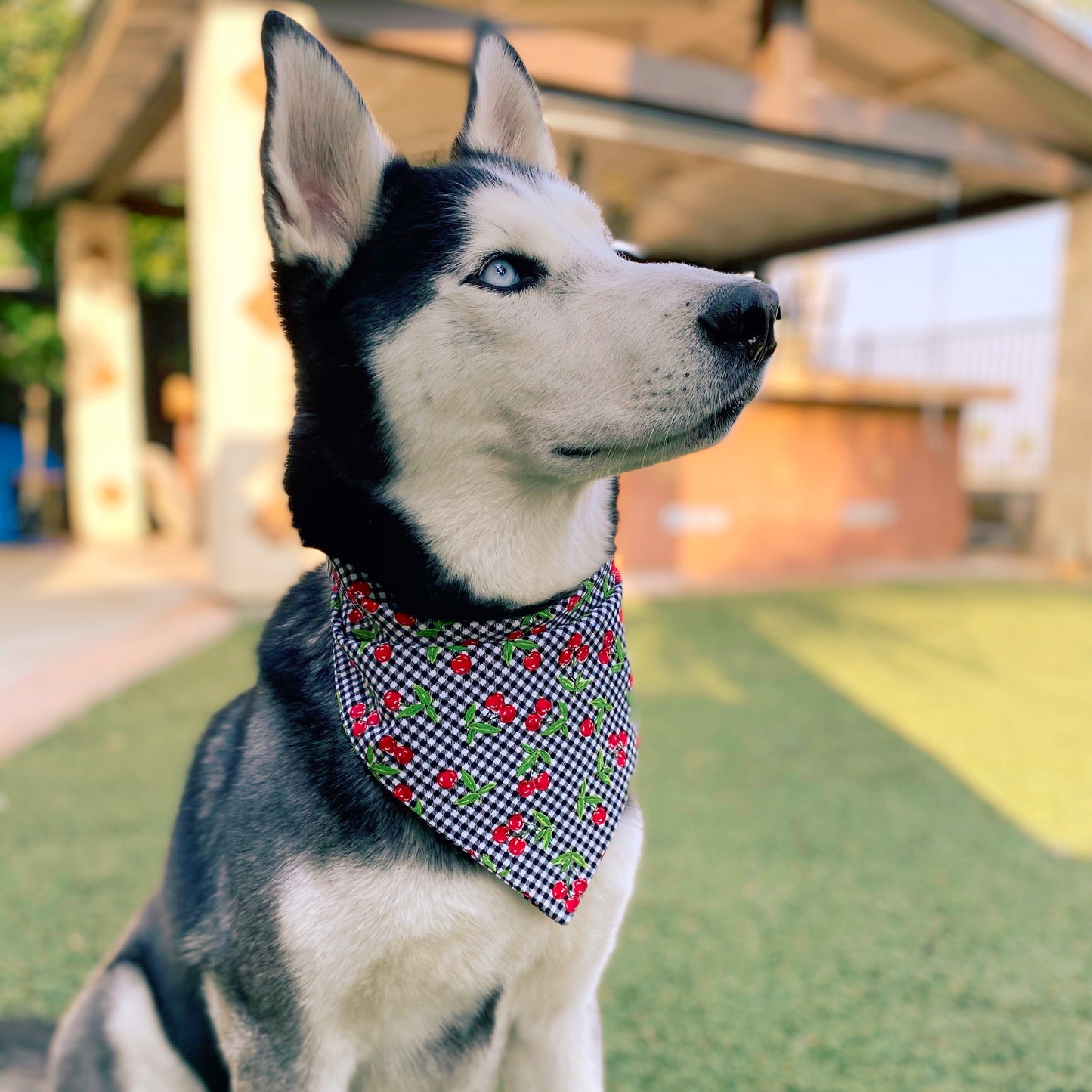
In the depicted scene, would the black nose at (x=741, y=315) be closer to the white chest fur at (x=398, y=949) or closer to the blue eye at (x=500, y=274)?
the blue eye at (x=500, y=274)

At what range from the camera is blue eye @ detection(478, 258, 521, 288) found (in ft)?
Answer: 3.67

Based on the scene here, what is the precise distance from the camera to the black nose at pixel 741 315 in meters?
1.02

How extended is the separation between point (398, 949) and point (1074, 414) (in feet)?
28.8

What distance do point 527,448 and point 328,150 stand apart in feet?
1.53

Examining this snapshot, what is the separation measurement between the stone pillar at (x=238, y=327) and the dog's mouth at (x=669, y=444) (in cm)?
407

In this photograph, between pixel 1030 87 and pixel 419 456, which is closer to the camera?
pixel 419 456

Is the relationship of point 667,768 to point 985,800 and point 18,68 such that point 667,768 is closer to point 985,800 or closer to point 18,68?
point 985,800

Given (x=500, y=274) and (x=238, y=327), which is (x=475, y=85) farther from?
(x=238, y=327)

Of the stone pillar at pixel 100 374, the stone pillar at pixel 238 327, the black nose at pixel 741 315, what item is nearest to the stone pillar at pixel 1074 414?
the stone pillar at pixel 238 327

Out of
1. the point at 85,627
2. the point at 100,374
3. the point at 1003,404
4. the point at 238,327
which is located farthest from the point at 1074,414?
the point at 100,374

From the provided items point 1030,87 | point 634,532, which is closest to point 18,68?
point 634,532

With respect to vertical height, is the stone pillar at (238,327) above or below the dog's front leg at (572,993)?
above

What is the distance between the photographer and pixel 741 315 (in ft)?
3.35

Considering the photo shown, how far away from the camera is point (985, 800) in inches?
116
